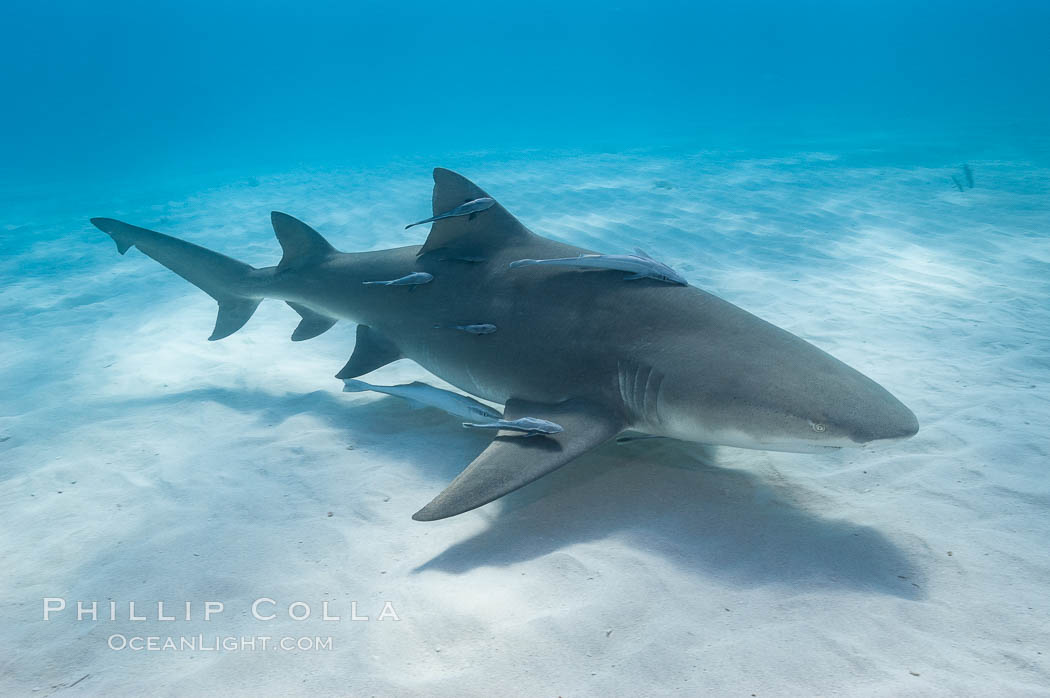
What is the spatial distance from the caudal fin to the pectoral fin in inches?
135

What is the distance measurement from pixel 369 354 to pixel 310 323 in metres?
0.93

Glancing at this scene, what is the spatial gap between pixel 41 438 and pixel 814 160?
23140 millimetres

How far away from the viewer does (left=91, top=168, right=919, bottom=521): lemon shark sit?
2723 millimetres

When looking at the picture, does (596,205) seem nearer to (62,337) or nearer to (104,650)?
(62,337)

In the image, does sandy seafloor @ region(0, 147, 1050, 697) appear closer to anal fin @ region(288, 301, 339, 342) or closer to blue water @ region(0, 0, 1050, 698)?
blue water @ region(0, 0, 1050, 698)

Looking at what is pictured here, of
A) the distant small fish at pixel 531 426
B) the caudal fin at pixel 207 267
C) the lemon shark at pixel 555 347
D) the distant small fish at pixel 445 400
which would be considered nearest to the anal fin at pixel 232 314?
the caudal fin at pixel 207 267

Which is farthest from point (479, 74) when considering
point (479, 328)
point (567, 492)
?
point (567, 492)

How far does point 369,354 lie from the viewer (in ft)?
15.3

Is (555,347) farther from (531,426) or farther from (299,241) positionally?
(299,241)

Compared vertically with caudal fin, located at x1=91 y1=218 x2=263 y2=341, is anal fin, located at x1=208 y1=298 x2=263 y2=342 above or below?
below

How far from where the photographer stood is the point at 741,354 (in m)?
3.02

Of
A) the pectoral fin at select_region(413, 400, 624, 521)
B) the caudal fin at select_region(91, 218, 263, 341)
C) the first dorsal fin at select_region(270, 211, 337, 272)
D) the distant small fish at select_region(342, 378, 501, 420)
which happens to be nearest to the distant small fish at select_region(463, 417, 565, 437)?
the pectoral fin at select_region(413, 400, 624, 521)

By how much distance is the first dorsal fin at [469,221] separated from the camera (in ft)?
13.9

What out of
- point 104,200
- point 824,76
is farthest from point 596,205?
point 824,76
